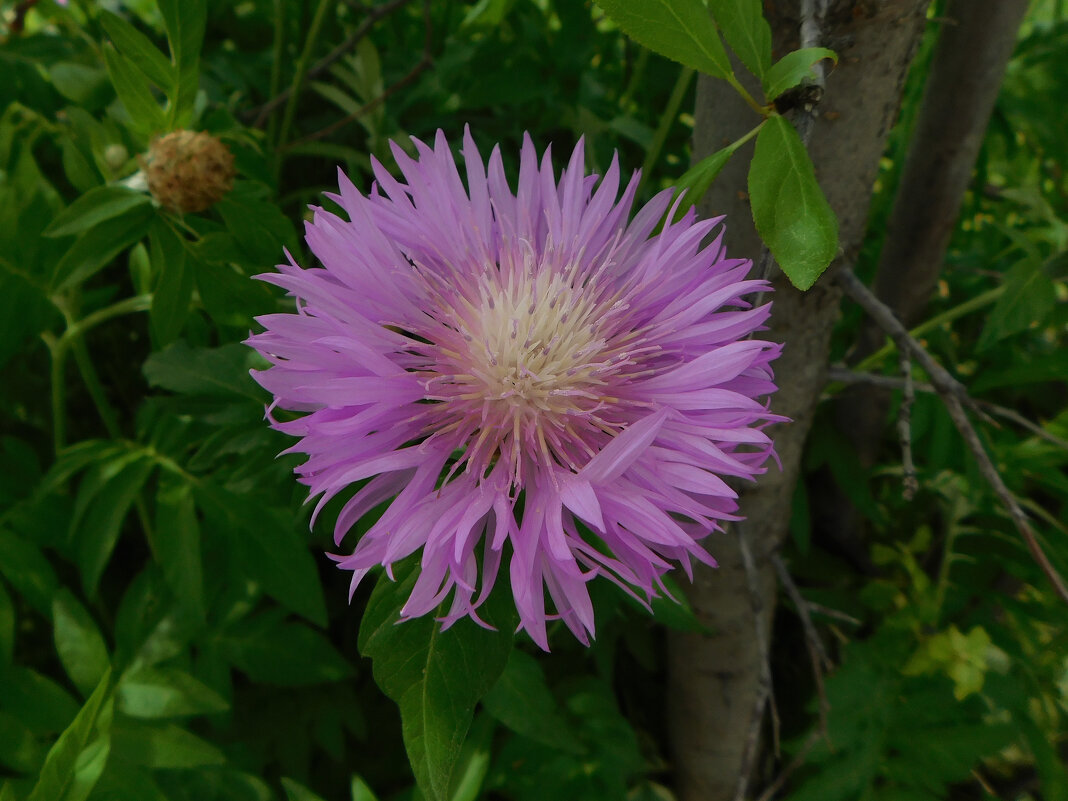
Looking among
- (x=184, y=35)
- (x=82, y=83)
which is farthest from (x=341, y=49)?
(x=184, y=35)

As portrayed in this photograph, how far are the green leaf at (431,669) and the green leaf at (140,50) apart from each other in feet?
1.49

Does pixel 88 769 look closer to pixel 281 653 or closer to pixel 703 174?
Result: pixel 281 653

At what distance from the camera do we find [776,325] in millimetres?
721

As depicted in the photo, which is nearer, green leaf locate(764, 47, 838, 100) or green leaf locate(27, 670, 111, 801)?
green leaf locate(764, 47, 838, 100)

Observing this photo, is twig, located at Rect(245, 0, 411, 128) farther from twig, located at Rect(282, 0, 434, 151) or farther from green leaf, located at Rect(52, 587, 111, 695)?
green leaf, located at Rect(52, 587, 111, 695)

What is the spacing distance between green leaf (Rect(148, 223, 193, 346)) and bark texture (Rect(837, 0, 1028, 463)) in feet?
2.71

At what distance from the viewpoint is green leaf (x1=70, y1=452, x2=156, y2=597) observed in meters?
0.75

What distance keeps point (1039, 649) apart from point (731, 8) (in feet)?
3.41

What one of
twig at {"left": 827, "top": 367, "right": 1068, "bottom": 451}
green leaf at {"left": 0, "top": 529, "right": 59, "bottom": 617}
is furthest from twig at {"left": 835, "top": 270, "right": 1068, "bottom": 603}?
green leaf at {"left": 0, "top": 529, "right": 59, "bottom": 617}

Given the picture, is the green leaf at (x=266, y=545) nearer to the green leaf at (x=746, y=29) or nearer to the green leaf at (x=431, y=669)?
the green leaf at (x=431, y=669)

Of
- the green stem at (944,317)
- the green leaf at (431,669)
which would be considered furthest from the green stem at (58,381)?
the green stem at (944,317)

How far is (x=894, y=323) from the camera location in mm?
638

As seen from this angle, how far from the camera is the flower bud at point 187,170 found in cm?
65

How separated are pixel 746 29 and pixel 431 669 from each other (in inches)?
16.7
